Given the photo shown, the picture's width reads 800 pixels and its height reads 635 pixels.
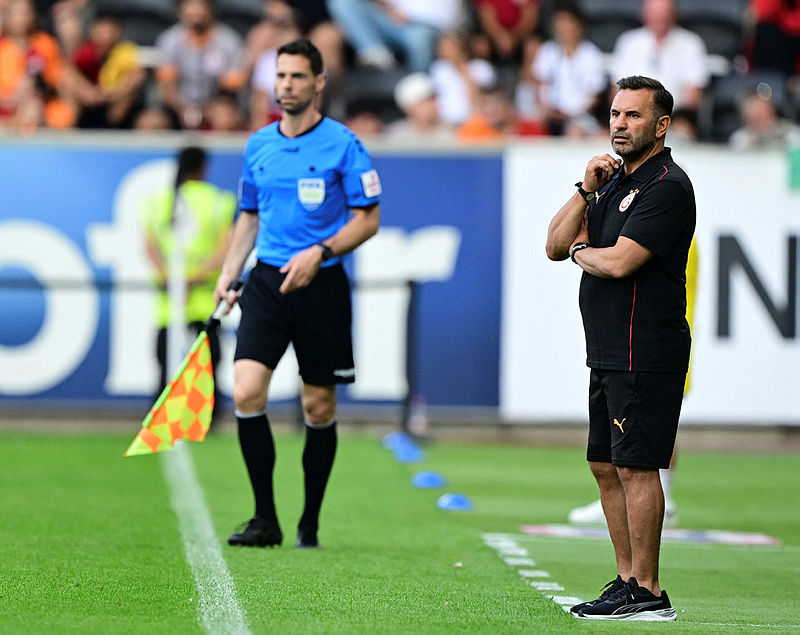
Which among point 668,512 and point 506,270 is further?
point 506,270

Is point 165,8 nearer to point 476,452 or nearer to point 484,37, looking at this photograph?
point 484,37

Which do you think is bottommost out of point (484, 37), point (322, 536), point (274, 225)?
point (322, 536)

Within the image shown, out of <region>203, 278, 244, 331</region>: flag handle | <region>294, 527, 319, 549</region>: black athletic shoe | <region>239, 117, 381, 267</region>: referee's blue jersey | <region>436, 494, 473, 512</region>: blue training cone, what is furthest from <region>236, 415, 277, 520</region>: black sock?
<region>436, 494, 473, 512</region>: blue training cone

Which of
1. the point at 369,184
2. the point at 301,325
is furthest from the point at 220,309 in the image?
the point at 369,184

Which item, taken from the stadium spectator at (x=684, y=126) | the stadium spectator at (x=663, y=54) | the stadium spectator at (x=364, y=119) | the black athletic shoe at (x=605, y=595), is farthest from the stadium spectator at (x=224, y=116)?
the black athletic shoe at (x=605, y=595)

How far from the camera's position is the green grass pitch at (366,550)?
19.3ft

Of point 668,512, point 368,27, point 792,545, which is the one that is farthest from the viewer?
point 368,27

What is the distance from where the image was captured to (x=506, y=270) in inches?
573

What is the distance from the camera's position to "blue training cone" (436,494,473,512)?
32.9 ft

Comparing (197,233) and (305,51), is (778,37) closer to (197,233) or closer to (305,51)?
(197,233)

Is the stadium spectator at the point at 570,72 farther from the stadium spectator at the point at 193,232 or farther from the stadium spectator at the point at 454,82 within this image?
the stadium spectator at the point at 193,232

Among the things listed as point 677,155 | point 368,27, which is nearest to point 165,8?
point 368,27

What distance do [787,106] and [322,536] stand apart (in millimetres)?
10605

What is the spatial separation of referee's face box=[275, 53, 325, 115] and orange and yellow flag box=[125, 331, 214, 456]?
4.11ft
